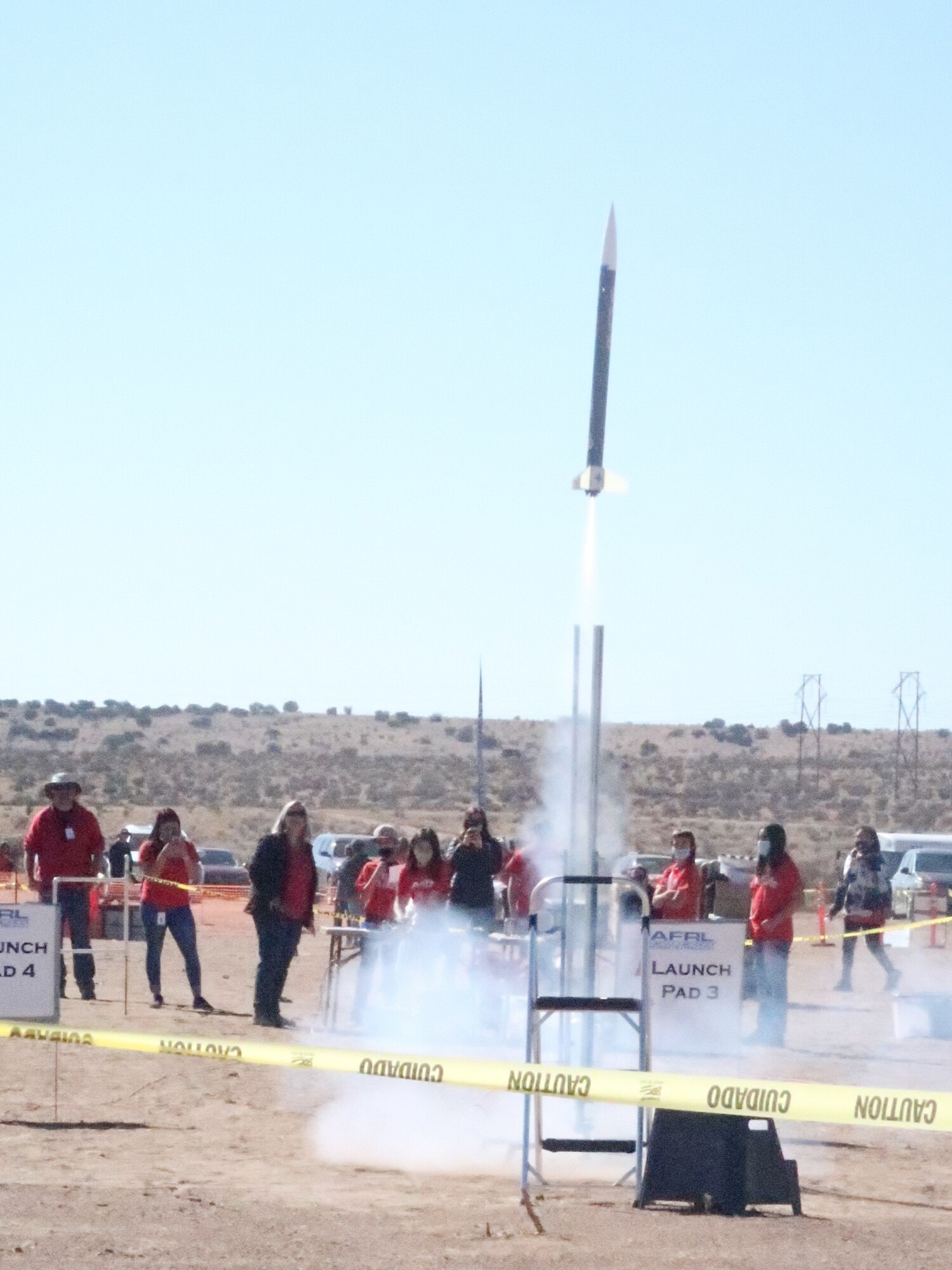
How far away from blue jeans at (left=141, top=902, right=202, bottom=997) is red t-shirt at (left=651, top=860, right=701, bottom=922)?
386cm

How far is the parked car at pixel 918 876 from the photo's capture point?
3250 centimetres

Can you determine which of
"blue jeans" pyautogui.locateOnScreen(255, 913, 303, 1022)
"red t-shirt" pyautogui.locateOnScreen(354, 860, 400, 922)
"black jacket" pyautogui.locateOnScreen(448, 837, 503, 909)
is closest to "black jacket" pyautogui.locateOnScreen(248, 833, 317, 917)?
"blue jeans" pyautogui.locateOnScreen(255, 913, 303, 1022)

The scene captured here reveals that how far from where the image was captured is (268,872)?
15.1 m

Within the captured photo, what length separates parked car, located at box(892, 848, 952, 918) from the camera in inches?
1280

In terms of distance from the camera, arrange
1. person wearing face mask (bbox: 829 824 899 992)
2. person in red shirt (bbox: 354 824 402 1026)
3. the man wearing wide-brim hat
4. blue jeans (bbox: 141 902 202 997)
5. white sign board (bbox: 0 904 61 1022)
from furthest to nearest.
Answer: person wearing face mask (bbox: 829 824 899 992), blue jeans (bbox: 141 902 202 997), person in red shirt (bbox: 354 824 402 1026), the man wearing wide-brim hat, white sign board (bbox: 0 904 61 1022)

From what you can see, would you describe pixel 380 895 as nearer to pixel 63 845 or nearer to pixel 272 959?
pixel 272 959

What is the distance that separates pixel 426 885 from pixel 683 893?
6.84 ft

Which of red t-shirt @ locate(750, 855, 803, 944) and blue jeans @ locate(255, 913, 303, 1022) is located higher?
red t-shirt @ locate(750, 855, 803, 944)

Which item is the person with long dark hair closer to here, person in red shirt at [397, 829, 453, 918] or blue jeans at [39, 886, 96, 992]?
person in red shirt at [397, 829, 453, 918]

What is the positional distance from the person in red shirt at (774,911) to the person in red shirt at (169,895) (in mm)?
4595

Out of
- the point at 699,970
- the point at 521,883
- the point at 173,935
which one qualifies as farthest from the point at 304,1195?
the point at 521,883

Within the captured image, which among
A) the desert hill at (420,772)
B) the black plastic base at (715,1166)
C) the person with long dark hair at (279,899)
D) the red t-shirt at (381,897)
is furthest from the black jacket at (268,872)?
the desert hill at (420,772)

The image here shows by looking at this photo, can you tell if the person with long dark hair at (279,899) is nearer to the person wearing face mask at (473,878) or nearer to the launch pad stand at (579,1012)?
the person wearing face mask at (473,878)

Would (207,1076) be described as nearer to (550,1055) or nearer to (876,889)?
(550,1055)
